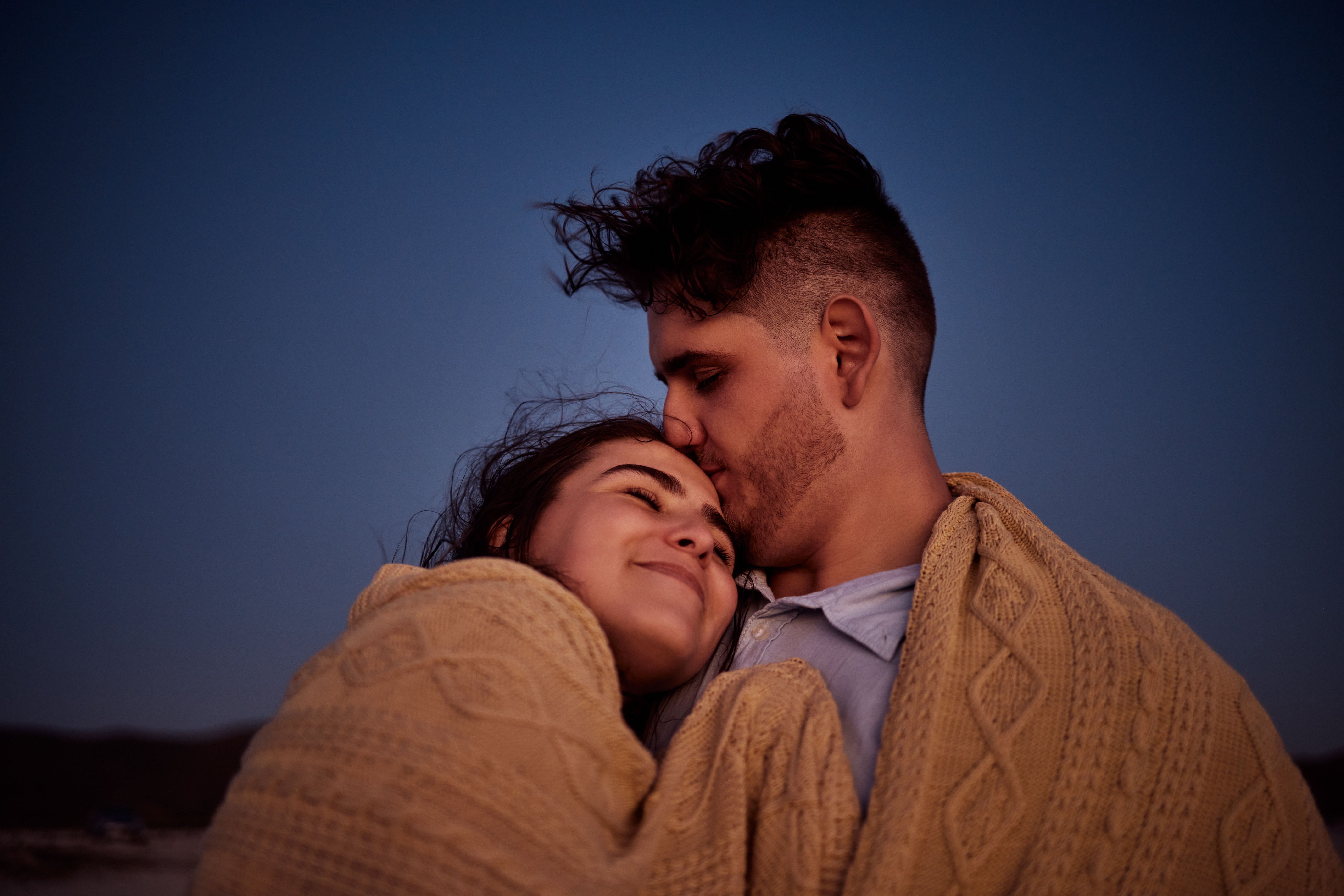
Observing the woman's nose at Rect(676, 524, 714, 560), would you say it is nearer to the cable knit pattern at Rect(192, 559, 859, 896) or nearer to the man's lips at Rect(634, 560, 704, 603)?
the man's lips at Rect(634, 560, 704, 603)

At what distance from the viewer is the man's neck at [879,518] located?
195 centimetres

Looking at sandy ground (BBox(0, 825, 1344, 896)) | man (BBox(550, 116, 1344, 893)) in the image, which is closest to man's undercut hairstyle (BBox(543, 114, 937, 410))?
man (BBox(550, 116, 1344, 893))

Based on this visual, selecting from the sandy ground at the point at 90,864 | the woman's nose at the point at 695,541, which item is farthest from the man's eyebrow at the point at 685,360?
the sandy ground at the point at 90,864

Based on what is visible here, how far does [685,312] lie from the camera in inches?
86.6

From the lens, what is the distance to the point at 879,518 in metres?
2.00

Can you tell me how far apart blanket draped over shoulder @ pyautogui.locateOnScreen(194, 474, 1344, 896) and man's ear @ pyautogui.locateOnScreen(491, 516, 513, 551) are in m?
0.49

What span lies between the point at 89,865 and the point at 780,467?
3.91 metres

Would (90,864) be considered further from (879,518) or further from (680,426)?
(879,518)

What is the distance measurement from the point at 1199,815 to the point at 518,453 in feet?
6.54

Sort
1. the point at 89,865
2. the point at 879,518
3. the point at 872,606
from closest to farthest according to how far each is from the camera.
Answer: the point at 872,606, the point at 879,518, the point at 89,865

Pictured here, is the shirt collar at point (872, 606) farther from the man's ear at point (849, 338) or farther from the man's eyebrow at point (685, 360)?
the man's eyebrow at point (685, 360)

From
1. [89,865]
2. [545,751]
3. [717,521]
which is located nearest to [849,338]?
[717,521]

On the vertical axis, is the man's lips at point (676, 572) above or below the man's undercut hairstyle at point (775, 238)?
below

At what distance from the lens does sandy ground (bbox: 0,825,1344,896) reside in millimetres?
3215
